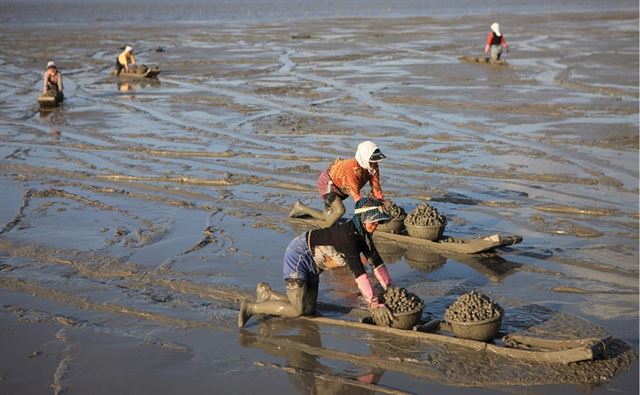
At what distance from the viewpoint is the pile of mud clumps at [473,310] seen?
7164mm

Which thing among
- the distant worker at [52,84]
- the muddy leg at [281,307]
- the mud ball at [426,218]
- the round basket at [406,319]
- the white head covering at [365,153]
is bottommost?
the distant worker at [52,84]

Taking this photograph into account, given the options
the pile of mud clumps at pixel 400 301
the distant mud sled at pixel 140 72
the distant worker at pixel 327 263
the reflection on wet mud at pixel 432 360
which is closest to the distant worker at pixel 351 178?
the distant worker at pixel 327 263

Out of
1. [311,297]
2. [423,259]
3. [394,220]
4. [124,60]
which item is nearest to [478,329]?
[311,297]

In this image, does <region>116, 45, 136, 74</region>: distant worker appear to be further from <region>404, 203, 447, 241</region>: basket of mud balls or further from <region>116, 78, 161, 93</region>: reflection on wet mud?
<region>404, 203, 447, 241</region>: basket of mud balls

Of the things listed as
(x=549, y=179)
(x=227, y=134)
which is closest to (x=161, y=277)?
(x=549, y=179)

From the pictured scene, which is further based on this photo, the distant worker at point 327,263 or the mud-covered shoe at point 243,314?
the mud-covered shoe at point 243,314

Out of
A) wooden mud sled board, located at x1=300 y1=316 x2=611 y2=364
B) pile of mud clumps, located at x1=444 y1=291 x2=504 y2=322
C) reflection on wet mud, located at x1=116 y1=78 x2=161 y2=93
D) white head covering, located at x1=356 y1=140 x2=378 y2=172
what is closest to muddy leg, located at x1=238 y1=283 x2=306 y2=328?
wooden mud sled board, located at x1=300 y1=316 x2=611 y2=364

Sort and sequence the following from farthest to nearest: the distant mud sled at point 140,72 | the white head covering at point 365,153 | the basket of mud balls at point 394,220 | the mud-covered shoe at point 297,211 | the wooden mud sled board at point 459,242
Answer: the distant mud sled at point 140,72, the mud-covered shoe at point 297,211, the basket of mud balls at point 394,220, the wooden mud sled board at point 459,242, the white head covering at point 365,153

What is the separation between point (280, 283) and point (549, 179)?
5.94m

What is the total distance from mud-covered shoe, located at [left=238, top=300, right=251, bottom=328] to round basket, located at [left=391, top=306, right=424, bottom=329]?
4.34 ft

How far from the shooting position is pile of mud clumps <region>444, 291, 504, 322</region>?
7164 mm

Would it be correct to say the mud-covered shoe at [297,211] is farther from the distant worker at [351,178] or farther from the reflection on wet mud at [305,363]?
the reflection on wet mud at [305,363]

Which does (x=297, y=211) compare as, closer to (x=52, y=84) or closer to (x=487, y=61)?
(x=52, y=84)

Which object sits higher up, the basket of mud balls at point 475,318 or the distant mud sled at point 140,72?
the basket of mud balls at point 475,318
